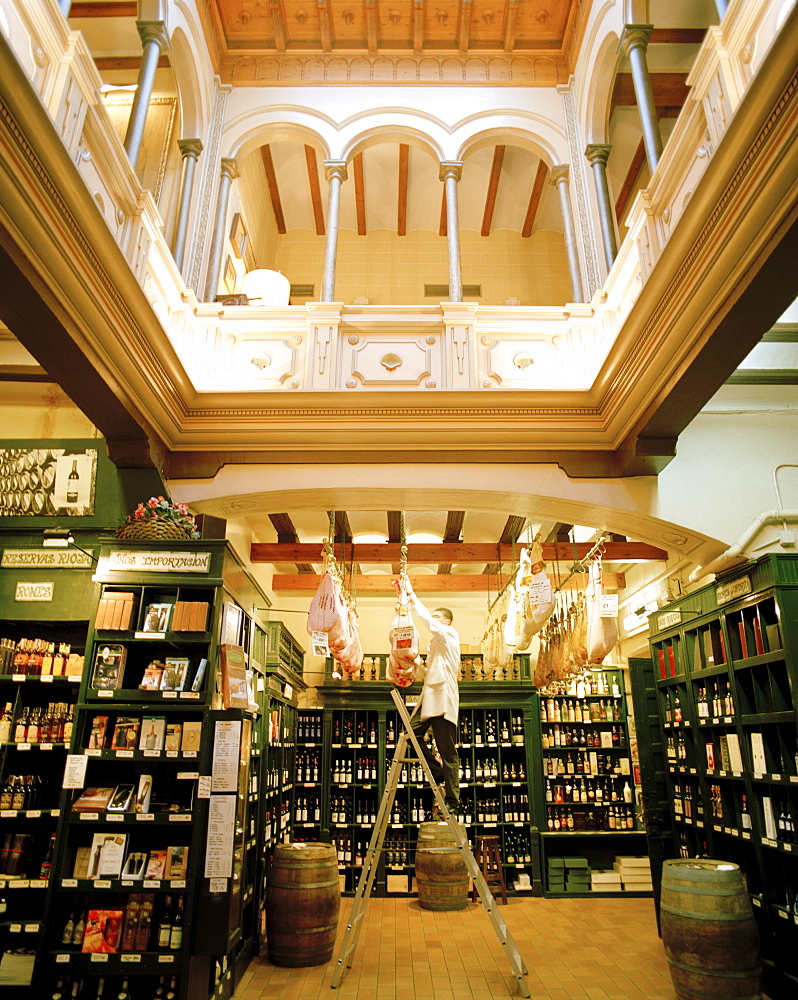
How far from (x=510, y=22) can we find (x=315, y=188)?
10.5 ft

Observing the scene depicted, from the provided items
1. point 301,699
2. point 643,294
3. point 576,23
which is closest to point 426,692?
point 643,294

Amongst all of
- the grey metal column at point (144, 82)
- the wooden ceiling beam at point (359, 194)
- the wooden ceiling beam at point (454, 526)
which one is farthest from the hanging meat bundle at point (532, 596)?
the wooden ceiling beam at point (359, 194)

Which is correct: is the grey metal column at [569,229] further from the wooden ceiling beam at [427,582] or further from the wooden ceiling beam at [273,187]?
the wooden ceiling beam at [427,582]

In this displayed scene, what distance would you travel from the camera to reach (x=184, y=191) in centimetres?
688

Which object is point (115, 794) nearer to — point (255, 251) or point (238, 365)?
point (238, 365)

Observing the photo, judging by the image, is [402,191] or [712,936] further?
[402,191]

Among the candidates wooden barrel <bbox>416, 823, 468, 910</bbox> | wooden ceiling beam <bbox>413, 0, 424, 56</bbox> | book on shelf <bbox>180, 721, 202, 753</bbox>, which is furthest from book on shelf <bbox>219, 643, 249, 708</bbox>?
wooden ceiling beam <bbox>413, 0, 424, 56</bbox>

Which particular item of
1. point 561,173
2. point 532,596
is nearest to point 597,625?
point 532,596

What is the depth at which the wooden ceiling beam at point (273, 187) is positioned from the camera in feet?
30.2

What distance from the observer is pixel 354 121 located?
24.7 feet

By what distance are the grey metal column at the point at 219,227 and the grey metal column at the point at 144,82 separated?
56.9 inches

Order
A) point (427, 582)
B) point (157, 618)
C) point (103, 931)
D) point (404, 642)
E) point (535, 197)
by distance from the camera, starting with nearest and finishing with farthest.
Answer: point (103, 931)
point (157, 618)
point (404, 642)
point (535, 197)
point (427, 582)

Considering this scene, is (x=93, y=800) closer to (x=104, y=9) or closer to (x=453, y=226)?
(x=453, y=226)

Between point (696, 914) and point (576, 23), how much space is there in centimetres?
866
